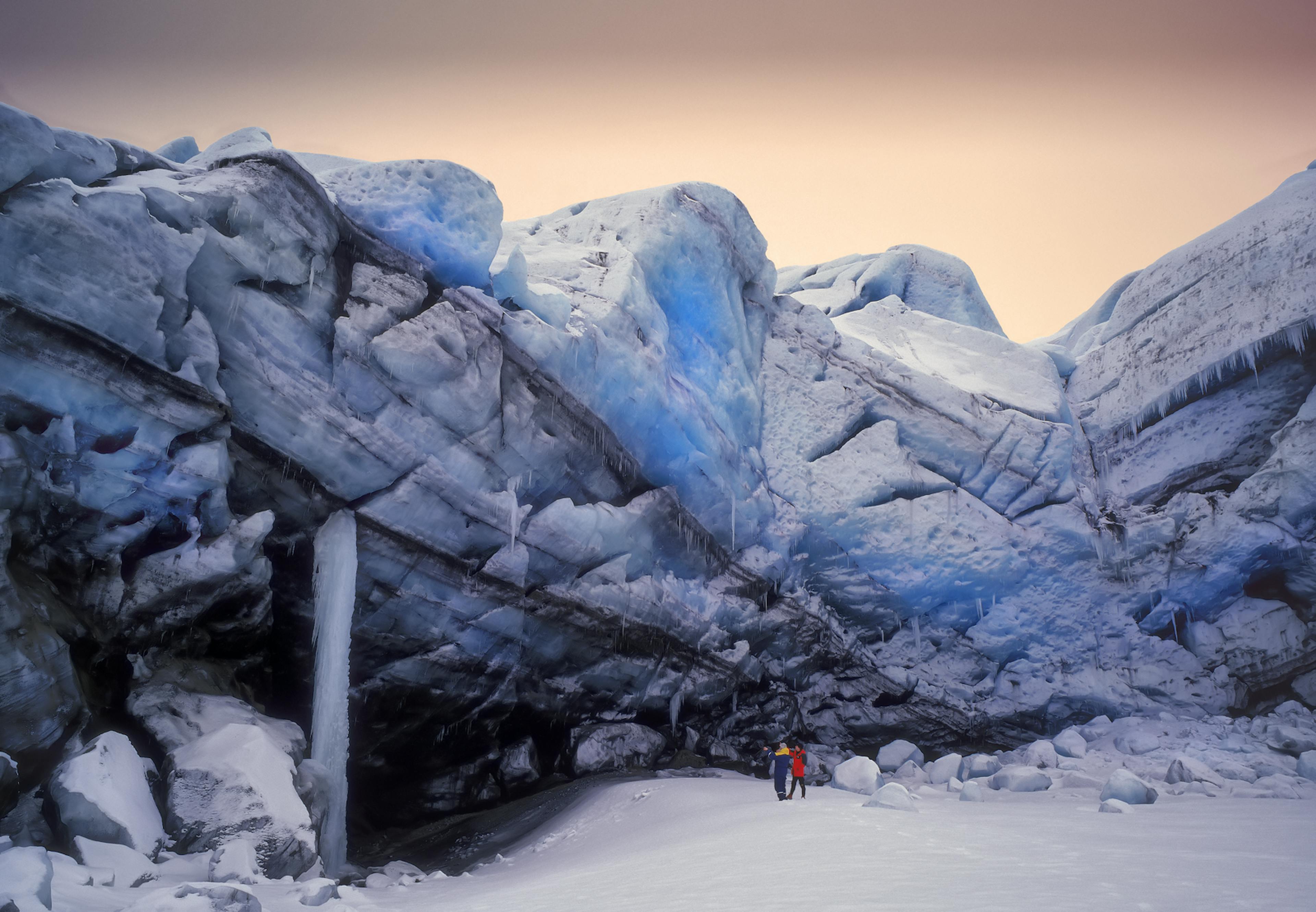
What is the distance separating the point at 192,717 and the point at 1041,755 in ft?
45.6

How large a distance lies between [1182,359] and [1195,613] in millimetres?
5682

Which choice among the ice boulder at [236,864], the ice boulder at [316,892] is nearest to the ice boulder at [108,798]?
the ice boulder at [236,864]

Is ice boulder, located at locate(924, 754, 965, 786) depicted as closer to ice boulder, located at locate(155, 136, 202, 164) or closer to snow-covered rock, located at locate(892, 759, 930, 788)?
snow-covered rock, located at locate(892, 759, 930, 788)

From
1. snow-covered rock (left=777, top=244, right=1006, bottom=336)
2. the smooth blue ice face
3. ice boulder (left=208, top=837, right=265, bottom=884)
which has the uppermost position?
snow-covered rock (left=777, top=244, right=1006, bottom=336)

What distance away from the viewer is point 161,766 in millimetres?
7988

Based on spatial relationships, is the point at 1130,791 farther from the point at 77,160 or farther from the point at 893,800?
the point at 77,160

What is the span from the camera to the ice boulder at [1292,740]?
43.5 ft

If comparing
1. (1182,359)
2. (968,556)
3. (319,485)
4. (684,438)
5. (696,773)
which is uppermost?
(1182,359)

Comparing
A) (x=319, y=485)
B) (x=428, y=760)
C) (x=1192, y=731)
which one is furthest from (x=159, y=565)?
(x=1192, y=731)

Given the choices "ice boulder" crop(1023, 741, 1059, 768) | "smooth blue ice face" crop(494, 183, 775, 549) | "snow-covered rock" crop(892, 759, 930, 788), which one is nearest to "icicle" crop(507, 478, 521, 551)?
"smooth blue ice face" crop(494, 183, 775, 549)

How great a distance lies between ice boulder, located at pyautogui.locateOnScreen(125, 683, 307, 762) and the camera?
27.5ft

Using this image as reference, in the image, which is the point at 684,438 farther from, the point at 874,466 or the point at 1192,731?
the point at 1192,731

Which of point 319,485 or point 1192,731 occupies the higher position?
point 319,485

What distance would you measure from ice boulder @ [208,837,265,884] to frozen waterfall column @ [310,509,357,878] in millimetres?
2775
